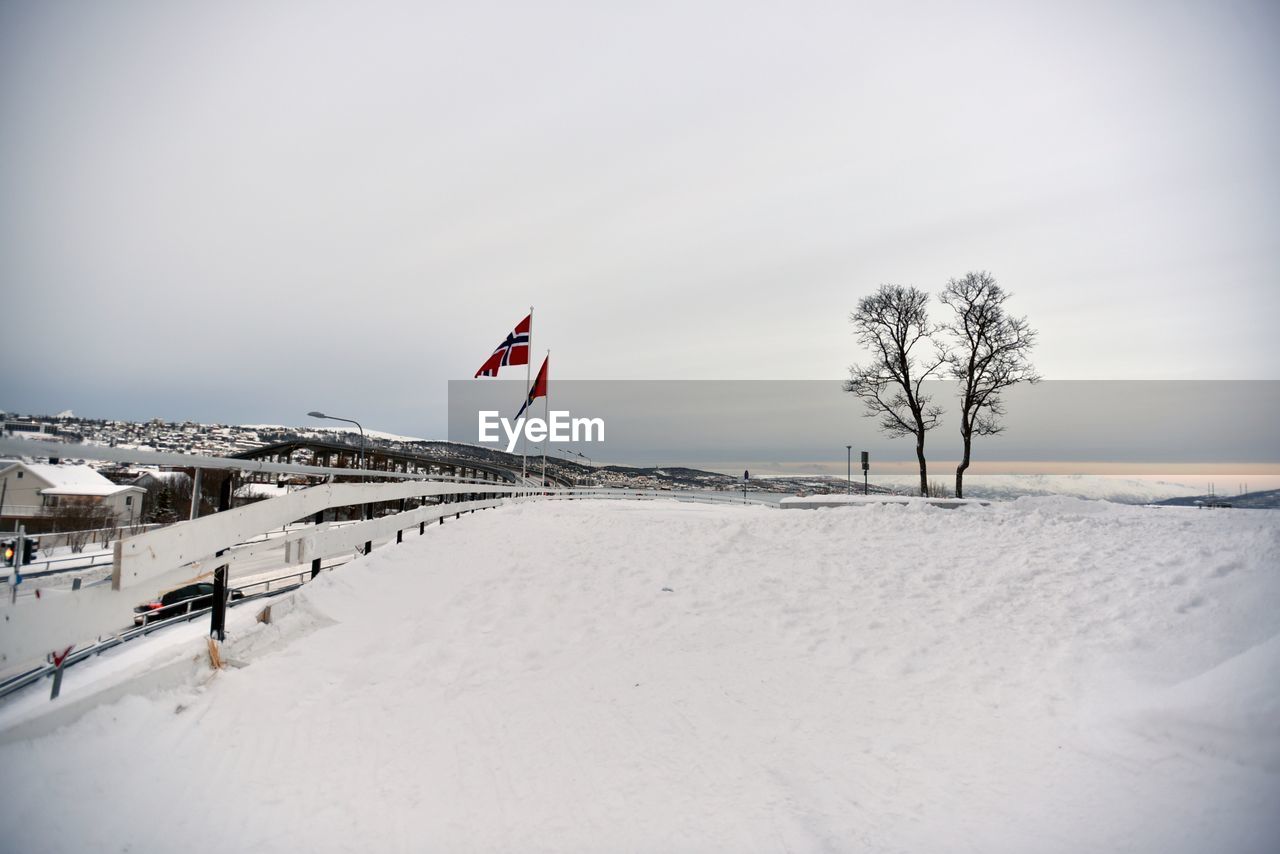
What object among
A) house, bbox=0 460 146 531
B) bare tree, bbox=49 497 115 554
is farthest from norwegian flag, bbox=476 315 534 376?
house, bbox=0 460 146 531

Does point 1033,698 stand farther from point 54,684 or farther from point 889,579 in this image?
point 54,684

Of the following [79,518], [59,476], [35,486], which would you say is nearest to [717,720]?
[59,476]

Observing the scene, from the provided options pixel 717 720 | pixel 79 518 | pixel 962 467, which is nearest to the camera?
pixel 717 720

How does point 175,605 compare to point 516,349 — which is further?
point 516,349

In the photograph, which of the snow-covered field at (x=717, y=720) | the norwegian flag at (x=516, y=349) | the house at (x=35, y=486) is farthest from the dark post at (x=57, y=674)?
the norwegian flag at (x=516, y=349)

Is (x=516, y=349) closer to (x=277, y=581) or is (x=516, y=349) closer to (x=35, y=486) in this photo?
(x=277, y=581)

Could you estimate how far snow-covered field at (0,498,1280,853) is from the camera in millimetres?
2945

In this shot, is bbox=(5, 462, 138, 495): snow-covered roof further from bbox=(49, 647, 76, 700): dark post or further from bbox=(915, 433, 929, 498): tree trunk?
bbox=(915, 433, 929, 498): tree trunk

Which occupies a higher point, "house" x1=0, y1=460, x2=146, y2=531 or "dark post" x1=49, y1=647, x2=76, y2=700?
"house" x1=0, y1=460, x2=146, y2=531

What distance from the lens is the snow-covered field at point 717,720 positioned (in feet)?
9.66

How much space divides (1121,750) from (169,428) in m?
8.60

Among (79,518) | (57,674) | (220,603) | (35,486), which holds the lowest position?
(57,674)

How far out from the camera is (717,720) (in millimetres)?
4324

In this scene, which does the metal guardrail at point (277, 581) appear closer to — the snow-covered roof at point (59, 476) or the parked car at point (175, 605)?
the parked car at point (175, 605)
